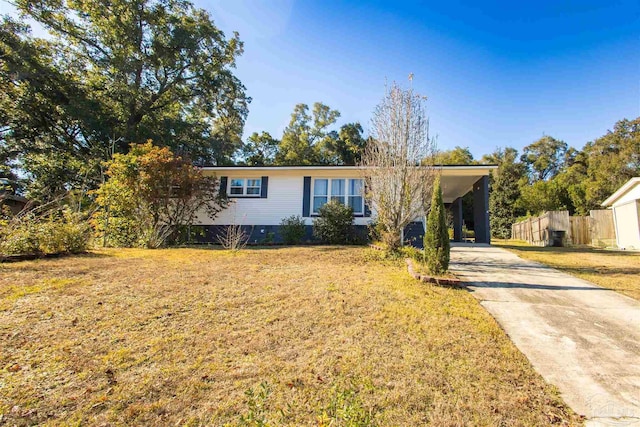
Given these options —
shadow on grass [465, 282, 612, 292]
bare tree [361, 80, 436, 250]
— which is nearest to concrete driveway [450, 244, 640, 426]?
shadow on grass [465, 282, 612, 292]

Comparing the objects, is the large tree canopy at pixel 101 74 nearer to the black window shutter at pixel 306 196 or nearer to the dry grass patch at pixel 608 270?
the black window shutter at pixel 306 196

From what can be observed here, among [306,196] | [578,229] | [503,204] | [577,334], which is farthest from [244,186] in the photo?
[503,204]

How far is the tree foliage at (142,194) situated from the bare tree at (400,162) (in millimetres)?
7235

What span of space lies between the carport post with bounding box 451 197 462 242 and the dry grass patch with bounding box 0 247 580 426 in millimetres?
13801

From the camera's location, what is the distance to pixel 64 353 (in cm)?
251

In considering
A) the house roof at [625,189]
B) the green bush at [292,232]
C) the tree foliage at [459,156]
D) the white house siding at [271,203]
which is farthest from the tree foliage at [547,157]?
the green bush at [292,232]

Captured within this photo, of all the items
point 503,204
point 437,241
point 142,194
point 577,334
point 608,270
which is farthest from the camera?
point 503,204

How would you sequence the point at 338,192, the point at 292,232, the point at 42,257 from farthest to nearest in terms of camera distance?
the point at 338,192 < the point at 292,232 < the point at 42,257

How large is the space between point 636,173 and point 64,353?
34109 millimetres

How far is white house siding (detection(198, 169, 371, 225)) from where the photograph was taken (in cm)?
1298

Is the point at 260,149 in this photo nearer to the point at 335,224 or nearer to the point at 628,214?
the point at 335,224

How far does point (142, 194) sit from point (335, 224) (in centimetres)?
717

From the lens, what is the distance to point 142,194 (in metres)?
10.1

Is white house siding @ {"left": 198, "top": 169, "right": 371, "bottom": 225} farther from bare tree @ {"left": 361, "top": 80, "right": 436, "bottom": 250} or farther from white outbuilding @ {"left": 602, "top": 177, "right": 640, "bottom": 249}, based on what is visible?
white outbuilding @ {"left": 602, "top": 177, "right": 640, "bottom": 249}
